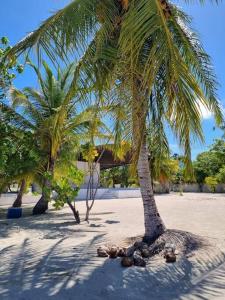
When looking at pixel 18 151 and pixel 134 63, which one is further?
pixel 18 151

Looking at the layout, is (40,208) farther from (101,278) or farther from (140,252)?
(101,278)

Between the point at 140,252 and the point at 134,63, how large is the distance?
379 centimetres

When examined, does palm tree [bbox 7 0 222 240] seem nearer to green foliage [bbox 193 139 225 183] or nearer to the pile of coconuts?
the pile of coconuts

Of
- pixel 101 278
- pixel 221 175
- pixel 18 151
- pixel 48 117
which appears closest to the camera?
pixel 101 278

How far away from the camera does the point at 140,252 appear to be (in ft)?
22.0

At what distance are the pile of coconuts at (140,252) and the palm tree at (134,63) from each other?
62 cm

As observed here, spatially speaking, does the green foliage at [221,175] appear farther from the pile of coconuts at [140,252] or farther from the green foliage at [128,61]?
the pile of coconuts at [140,252]

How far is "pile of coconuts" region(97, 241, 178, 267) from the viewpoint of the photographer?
20.1 ft

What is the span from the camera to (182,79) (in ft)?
19.3

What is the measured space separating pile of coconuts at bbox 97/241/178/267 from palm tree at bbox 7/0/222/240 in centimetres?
62

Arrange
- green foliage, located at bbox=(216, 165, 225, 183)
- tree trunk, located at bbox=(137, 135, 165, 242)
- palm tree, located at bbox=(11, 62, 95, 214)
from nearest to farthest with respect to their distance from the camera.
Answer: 1. tree trunk, located at bbox=(137, 135, 165, 242)
2. palm tree, located at bbox=(11, 62, 95, 214)
3. green foliage, located at bbox=(216, 165, 225, 183)

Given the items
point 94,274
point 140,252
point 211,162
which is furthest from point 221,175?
point 94,274

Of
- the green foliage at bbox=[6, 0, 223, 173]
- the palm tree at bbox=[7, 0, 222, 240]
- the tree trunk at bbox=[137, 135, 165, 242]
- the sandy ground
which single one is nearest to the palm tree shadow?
the sandy ground

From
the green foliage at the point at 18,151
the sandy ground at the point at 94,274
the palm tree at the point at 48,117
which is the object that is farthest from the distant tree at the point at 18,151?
the sandy ground at the point at 94,274
